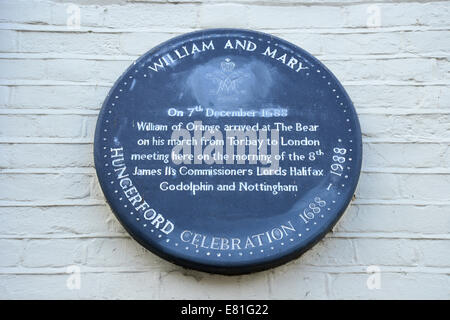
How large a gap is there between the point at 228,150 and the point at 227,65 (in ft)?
1.07

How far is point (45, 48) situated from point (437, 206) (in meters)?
1.47

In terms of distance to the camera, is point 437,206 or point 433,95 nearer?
point 437,206

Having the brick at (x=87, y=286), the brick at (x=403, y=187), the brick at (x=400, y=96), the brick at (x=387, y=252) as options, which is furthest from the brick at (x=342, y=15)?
the brick at (x=87, y=286)

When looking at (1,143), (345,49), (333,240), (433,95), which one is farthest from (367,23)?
(1,143)

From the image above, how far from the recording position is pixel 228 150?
1.82 metres

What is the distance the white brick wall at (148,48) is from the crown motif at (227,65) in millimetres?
220

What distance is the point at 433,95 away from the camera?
78.7 inches

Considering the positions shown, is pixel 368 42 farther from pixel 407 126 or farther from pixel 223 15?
pixel 223 15

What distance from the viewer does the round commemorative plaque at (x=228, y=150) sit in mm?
1701

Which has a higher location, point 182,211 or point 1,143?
point 1,143

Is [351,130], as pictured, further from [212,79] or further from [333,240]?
[212,79]

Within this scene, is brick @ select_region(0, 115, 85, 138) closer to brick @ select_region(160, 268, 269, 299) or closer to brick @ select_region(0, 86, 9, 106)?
brick @ select_region(0, 86, 9, 106)

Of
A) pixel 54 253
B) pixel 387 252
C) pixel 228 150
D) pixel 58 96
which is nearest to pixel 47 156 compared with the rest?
pixel 58 96
